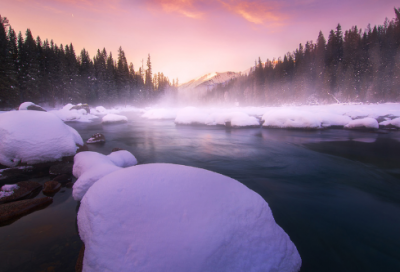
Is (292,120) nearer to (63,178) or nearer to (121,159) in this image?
(121,159)

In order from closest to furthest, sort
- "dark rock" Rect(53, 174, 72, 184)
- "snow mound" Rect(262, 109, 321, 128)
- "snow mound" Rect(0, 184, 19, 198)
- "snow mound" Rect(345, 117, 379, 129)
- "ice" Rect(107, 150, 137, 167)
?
1. "snow mound" Rect(0, 184, 19, 198)
2. "dark rock" Rect(53, 174, 72, 184)
3. "ice" Rect(107, 150, 137, 167)
4. "snow mound" Rect(345, 117, 379, 129)
5. "snow mound" Rect(262, 109, 321, 128)

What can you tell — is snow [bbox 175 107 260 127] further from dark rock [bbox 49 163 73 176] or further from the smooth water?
dark rock [bbox 49 163 73 176]

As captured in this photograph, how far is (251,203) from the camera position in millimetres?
2055

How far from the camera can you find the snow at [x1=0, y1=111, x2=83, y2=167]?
186 inches

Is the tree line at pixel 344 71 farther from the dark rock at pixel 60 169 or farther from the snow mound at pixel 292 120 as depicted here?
the dark rock at pixel 60 169

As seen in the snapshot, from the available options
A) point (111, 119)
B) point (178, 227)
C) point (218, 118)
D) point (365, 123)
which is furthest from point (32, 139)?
point (365, 123)

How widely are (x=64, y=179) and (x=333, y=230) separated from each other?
6061mm

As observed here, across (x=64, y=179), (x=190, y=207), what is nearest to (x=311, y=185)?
(x=190, y=207)

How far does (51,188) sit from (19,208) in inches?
34.0

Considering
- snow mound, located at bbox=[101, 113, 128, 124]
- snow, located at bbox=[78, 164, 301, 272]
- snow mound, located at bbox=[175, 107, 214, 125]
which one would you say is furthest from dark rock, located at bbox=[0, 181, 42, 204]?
snow mound, located at bbox=[101, 113, 128, 124]

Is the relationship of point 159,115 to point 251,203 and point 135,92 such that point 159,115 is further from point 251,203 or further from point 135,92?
point 135,92

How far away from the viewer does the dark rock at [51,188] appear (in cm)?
388

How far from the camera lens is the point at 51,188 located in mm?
3949

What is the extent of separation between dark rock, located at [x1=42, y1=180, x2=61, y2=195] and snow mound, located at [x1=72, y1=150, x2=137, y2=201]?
0.41m
